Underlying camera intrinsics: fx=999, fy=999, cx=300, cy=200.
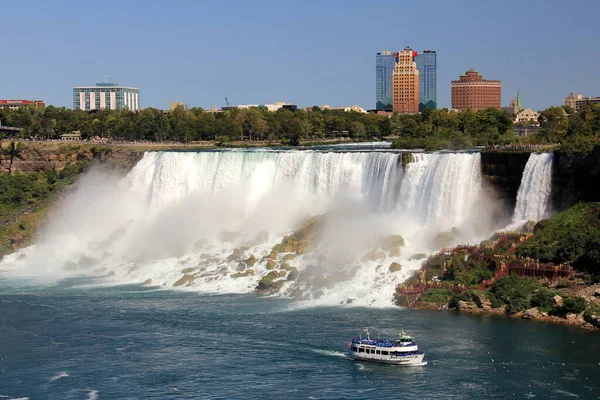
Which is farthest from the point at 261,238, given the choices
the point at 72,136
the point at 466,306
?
the point at 72,136

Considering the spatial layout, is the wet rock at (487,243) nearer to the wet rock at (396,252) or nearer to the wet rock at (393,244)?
the wet rock at (396,252)

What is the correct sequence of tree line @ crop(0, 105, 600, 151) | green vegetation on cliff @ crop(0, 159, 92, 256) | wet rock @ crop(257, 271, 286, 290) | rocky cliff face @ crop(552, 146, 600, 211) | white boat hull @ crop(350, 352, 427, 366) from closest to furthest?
white boat hull @ crop(350, 352, 427, 366)
wet rock @ crop(257, 271, 286, 290)
rocky cliff face @ crop(552, 146, 600, 211)
green vegetation on cliff @ crop(0, 159, 92, 256)
tree line @ crop(0, 105, 600, 151)

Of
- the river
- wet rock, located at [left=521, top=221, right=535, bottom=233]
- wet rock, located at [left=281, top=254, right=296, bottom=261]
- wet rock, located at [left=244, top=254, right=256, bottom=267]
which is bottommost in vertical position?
the river

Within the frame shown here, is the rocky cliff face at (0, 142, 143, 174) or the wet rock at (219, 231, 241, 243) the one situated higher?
the rocky cliff face at (0, 142, 143, 174)

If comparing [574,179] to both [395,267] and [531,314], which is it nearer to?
[395,267]

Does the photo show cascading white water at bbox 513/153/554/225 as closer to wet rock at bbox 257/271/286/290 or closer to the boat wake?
wet rock at bbox 257/271/286/290

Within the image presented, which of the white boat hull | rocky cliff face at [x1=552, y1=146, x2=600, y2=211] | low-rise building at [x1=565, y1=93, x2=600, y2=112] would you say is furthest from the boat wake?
low-rise building at [x1=565, y1=93, x2=600, y2=112]

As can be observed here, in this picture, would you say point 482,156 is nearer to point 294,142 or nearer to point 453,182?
point 453,182

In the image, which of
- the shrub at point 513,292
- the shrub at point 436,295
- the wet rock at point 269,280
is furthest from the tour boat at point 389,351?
the wet rock at point 269,280
